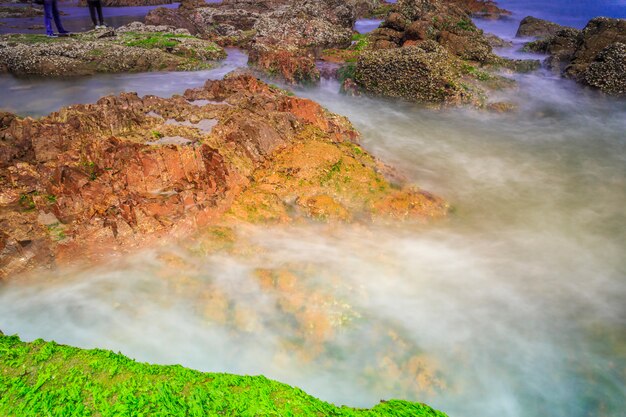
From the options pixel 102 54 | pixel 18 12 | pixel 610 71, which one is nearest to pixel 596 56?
pixel 610 71

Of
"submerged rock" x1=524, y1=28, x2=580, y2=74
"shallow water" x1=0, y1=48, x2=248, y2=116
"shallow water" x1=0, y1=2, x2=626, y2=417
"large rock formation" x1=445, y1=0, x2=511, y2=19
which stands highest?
"large rock formation" x1=445, y1=0, x2=511, y2=19

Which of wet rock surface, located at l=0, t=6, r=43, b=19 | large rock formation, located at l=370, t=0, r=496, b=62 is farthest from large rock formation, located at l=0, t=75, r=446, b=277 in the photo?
wet rock surface, located at l=0, t=6, r=43, b=19

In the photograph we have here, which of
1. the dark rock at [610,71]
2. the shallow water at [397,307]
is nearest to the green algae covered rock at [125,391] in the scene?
the shallow water at [397,307]

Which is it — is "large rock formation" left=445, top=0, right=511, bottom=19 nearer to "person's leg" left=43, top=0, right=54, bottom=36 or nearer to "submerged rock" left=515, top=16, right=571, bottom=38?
"submerged rock" left=515, top=16, right=571, bottom=38

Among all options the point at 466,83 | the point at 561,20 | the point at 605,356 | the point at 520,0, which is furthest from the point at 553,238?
the point at 520,0

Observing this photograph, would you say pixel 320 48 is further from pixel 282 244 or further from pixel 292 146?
pixel 282 244

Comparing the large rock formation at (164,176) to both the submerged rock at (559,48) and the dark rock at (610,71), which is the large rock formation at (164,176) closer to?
the dark rock at (610,71)
